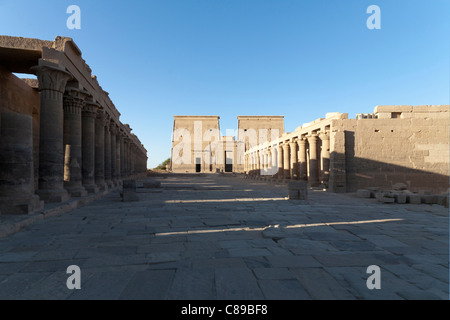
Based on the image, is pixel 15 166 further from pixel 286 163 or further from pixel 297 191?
pixel 286 163

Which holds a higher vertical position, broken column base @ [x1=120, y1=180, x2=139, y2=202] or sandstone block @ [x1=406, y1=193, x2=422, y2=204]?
broken column base @ [x1=120, y1=180, x2=139, y2=202]

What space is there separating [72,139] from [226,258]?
908 cm

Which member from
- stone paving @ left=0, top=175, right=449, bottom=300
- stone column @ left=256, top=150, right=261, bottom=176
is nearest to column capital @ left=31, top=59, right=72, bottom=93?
stone paving @ left=0, top=175, right=449, bottom=300

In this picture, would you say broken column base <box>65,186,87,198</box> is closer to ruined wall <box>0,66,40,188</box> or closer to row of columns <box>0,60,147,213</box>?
row of columns <box>0,60,147,213</box>

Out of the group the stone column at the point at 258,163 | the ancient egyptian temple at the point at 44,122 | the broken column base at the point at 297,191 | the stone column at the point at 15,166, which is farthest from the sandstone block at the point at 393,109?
the stone column at the point at 258,163

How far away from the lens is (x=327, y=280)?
2729mm

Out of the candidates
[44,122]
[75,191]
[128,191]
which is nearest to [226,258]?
[128,191]

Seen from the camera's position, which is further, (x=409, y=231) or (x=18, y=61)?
A: (x=18, y=61)

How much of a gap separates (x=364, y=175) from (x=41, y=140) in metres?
15.0

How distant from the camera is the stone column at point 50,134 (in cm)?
770

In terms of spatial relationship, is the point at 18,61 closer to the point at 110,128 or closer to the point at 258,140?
the point at 110,128

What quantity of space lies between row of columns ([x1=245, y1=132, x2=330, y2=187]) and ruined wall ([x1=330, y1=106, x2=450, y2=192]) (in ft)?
4.80

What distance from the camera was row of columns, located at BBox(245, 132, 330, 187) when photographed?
621 inches

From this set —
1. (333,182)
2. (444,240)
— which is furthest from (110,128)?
Answer: (444,240)
